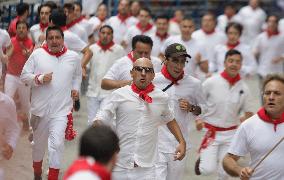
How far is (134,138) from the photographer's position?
8.20 meters

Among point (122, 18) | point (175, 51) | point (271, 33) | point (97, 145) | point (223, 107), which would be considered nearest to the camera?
point (97, 145)

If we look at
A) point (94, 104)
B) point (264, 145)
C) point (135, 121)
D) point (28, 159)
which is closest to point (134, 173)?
point (135, 121)

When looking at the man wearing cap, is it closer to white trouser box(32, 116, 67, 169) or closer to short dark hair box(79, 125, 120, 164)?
white trouser box(32, 116, 67, 169)

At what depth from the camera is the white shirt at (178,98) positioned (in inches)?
365

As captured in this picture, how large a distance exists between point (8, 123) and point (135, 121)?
1.16m

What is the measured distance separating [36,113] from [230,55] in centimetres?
254

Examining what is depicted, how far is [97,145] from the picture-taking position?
185 inches

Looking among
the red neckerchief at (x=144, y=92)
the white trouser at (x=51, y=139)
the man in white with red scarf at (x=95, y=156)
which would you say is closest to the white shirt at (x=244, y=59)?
the white trouser at (x=51, y=139)

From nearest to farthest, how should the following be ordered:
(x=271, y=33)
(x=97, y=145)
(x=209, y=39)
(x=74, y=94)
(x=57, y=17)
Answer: (x=97, y=145), (x=74, y=94), (x=57, y=17), (x=209, y=39), (x=271, y=33)

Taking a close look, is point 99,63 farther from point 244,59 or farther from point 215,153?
point 215,153

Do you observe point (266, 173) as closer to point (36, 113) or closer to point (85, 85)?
point (36, 113)

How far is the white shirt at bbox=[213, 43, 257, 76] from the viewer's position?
46.0 feet

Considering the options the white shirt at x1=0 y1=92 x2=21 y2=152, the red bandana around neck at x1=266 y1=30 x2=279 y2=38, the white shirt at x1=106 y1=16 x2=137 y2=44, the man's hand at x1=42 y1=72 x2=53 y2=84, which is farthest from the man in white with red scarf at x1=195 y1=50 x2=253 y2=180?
the red bandana around neck at x1=266 y1=30 x2=279 y2=38

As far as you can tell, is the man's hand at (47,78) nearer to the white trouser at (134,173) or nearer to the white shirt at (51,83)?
the white shirt at (51,83)
